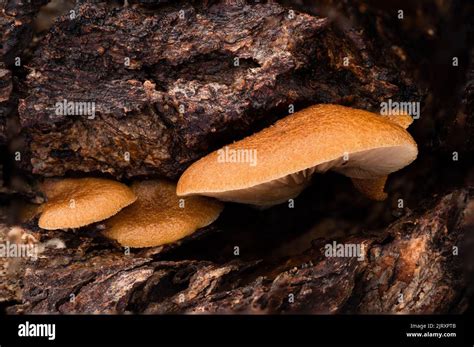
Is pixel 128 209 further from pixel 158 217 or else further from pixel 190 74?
pixel 190 74

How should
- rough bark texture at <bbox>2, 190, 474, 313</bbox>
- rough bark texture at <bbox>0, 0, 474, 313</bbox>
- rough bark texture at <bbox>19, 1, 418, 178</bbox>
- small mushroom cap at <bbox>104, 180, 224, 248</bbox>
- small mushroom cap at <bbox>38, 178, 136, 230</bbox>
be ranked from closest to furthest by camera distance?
rough bark texture at <bbox>2, 190, 474, 313</bbox>
rough bark texture at <bbox>0, 0, 474, 313</bbox>
rough bark texture at <bbox>19, 1, 418, 178</bbox>
small mushroom cap at <bbox>38, 178, 136, 230</bbox>
small mushroom cap at <bbox>104, 180, 224, 248</bbox>

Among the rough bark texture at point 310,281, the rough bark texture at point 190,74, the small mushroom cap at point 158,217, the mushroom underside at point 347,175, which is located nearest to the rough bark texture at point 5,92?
the rough bark texture at point 190,74

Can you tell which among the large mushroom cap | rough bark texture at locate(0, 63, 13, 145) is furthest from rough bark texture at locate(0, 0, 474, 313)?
the large mushroom cap

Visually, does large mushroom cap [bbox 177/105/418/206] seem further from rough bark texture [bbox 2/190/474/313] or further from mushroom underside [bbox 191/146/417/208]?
rough bark texture [bbox 2/190/474/313]

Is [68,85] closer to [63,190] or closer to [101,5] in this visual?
[101,5]

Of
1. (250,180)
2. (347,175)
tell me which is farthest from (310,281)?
(347,175)

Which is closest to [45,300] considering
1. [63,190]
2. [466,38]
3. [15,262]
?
[15,262]
